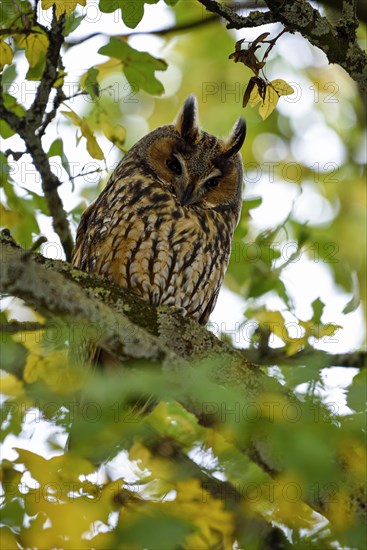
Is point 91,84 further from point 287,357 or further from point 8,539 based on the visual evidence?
point 8,539

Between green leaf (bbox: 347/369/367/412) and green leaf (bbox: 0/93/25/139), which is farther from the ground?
→ green leaf (bbox: 0/93/25/139)

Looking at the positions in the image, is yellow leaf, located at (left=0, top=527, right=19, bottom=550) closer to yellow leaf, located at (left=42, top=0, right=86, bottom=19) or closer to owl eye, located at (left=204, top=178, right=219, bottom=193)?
yellow leaf, located at (left=42, top=0, right=86, bottom=19)

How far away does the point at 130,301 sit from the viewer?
3119mm

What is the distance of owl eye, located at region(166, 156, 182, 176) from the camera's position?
4.48 meters

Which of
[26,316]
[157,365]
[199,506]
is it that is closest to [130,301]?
[157,365]

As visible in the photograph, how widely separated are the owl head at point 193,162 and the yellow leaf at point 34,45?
111cm

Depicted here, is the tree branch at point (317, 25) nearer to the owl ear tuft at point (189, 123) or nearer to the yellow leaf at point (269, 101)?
the yellow leaf at point (269, 101)

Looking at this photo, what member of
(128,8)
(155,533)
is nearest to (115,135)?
(128,8)

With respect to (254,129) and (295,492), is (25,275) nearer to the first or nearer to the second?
(295,492)

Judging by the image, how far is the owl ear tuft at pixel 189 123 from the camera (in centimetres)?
458

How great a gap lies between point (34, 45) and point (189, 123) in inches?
50.9

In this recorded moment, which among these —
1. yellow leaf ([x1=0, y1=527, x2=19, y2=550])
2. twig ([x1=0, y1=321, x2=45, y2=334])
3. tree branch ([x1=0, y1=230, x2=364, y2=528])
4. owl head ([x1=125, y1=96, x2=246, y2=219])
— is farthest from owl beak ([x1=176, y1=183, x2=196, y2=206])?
yellow leaf ([x1=0, y1=527, x2=19, y2=550])

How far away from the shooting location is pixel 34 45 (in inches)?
138

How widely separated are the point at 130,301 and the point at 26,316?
4.55ft
